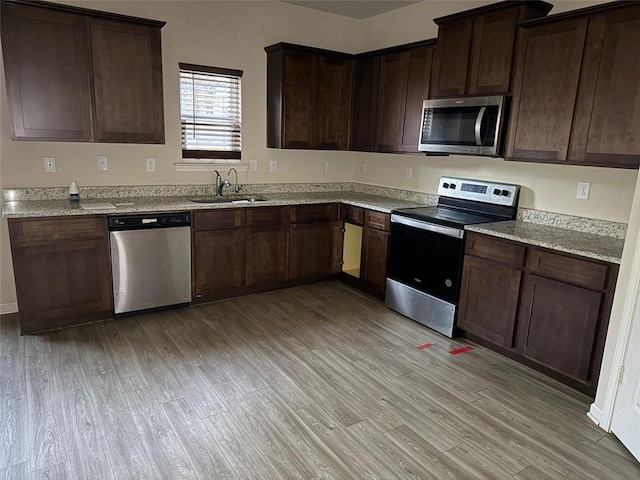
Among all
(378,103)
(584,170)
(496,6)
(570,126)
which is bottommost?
(584,170)

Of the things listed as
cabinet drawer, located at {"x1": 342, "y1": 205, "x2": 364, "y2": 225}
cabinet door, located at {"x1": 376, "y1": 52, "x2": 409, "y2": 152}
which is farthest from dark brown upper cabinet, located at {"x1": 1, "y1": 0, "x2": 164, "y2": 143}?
cabinet door, located at {"x1": 376, "y1": 52, "x2": 409, "y2": 152}

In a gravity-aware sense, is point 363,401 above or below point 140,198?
below

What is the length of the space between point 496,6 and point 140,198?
3309 mm

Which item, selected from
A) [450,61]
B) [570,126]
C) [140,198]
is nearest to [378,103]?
[450,61]

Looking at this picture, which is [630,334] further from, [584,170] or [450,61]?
[450,61]

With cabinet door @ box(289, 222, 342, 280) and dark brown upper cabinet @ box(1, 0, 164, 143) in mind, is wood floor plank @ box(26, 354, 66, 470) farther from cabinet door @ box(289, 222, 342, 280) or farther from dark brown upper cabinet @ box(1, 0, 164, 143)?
cabinet door @ box(289, 222, 342, 280)

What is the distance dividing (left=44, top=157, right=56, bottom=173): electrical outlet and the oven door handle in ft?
9.56

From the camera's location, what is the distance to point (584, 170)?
124 inches

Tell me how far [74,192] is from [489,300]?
11.2 ft

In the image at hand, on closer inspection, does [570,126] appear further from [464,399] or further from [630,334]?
[464,399]

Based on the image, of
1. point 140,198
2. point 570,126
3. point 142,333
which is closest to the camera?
point 570,126

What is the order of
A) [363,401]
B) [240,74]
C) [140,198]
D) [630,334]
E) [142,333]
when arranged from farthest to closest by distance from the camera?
[240,74]
[140,198]
[142,333]
[363,401]
[630,334]

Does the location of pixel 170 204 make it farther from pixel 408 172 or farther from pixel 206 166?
pixel 408 172

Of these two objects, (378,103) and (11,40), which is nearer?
(11,40)
